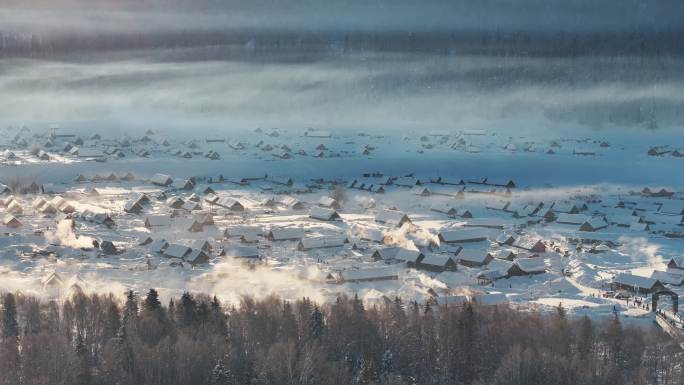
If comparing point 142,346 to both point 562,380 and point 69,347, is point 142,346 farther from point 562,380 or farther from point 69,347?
point 562,380

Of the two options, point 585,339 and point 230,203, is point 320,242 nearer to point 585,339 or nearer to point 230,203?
point 230,203

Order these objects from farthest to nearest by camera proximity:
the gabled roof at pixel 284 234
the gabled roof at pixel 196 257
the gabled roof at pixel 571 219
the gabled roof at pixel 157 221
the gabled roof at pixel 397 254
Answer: the gabled roof at pixel 571 219
the gabled roof at pixel 157 221
the gabled roof at pixel 284 234
the gabled roof at pixel 397 254
the gabled roof at pixel 196 257

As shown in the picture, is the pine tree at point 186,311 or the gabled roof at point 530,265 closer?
the pine tree at point 186,311

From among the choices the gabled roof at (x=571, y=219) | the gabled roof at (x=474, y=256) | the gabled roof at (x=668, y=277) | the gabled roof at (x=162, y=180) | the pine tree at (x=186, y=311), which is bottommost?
the gabled roof at (x=162, y=180)

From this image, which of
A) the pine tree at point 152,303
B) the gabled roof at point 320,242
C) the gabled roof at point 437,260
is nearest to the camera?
the pine tree at point 152,303

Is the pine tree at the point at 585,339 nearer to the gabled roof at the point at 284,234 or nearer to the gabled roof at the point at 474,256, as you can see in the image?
the gabled roof at the point at 474,256

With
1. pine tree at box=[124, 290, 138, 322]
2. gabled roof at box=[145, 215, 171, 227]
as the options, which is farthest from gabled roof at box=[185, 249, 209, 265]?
pine tree at box=[124, 290, 138, 322]

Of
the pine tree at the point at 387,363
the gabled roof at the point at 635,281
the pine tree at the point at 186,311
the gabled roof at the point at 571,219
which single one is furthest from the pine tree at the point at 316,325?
the gabled roof at the point at 571,219
